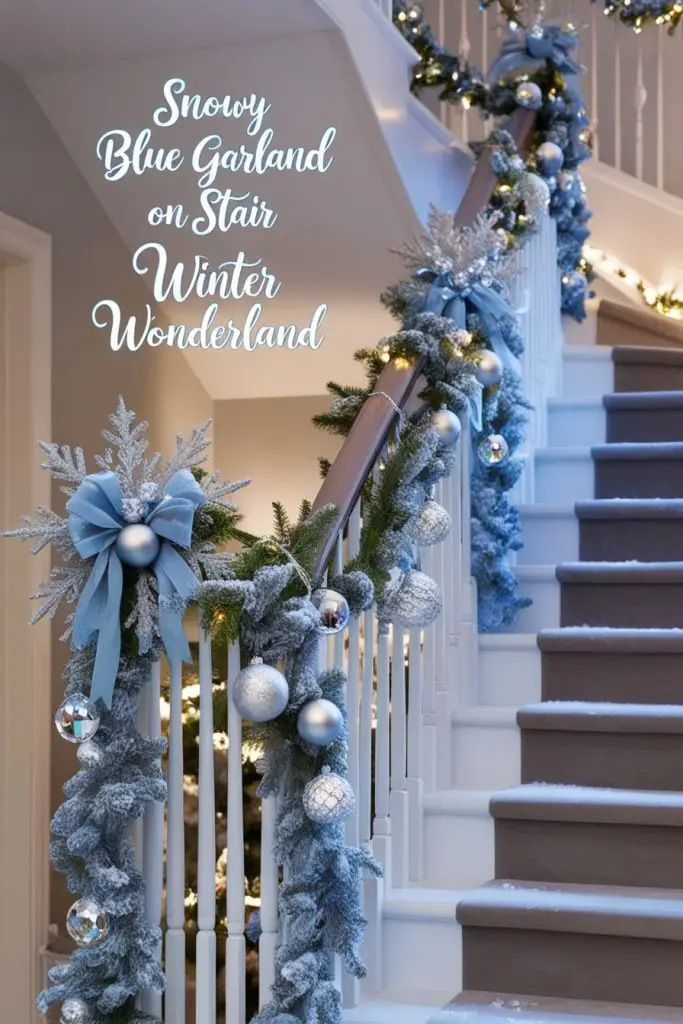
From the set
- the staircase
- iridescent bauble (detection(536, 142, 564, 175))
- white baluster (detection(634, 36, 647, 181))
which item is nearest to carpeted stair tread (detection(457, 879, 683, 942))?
the staircase

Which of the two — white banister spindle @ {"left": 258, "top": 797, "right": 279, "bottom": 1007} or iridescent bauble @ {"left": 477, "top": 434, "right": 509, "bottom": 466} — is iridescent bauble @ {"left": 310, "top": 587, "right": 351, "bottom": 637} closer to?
white banister spindle @ {"left": 258, "top": 797, "right": 279, "bottom": 1007}

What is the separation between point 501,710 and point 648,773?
33 cm

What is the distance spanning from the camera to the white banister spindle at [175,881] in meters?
1.86

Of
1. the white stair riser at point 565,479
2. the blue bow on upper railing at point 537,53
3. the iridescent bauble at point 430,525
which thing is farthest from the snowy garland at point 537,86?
the iridescent bauble at point 430,525

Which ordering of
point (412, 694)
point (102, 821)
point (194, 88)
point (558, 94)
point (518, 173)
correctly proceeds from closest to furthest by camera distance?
1. point (102, 821)
2. point (412, 694)
3. point (518, 173)
4. point (194, 88)
5. point (558, 94)

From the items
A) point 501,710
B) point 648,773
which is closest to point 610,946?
point 648,773

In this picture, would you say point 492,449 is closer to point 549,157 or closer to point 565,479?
point 565,479

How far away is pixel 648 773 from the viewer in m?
2.48

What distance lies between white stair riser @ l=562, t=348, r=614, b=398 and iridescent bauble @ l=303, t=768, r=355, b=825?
7.25 ft

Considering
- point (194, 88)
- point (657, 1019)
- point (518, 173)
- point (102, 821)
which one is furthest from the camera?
point (194, 88)

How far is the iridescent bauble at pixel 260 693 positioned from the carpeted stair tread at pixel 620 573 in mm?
1352

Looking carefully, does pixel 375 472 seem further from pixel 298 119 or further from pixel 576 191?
pixel 576 191

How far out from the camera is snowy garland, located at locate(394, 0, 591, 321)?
372cm

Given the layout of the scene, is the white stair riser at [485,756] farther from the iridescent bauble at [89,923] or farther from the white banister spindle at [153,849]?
the iridescent bauble at [89,923]
